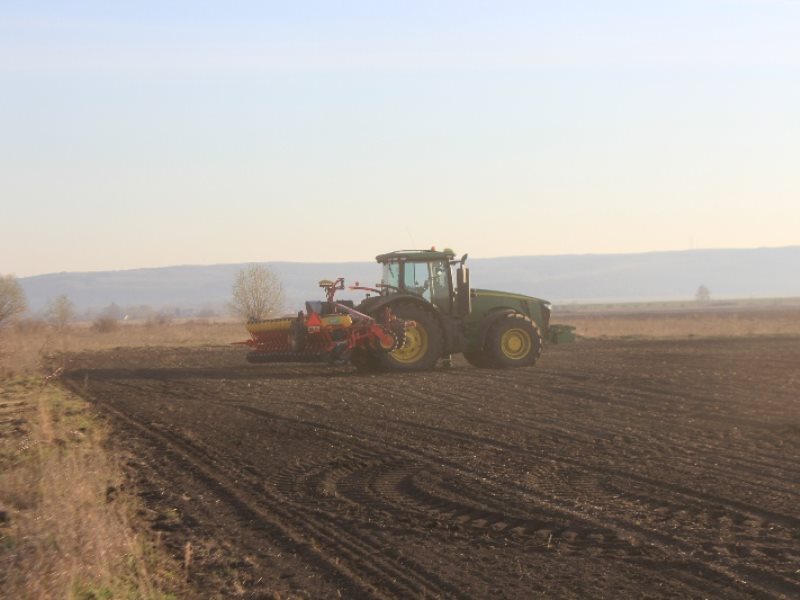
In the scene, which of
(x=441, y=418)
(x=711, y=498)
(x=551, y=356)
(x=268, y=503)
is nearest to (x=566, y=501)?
(x=711, y=498)

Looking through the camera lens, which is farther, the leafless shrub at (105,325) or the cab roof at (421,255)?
the leafless shrub at (105,325)

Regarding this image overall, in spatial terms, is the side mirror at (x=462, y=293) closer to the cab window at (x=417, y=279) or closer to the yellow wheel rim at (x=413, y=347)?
the cab window at (x=417, y=279)

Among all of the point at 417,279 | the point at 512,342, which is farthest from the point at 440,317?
the point at 512,342

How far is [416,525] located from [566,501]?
140 cm

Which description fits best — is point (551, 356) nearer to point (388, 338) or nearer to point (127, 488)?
point (388, 338)

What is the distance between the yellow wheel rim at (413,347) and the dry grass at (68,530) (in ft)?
33.4

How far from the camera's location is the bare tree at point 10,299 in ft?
97.3

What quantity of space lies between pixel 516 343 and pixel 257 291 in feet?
99.2

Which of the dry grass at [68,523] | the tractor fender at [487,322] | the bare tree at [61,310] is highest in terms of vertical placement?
the bare tree at [61,310]

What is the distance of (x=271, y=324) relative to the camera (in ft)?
71.6

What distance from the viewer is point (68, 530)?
22.3 feet

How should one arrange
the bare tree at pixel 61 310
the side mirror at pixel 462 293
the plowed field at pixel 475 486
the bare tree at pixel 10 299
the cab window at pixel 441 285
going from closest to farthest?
the plowed field at pixel 475 486 < the side mirror at pixel 462 293 < the cab window at pixel 441 285 < the bare tree at pixel 10 299 < the bare tree at pixel 61 310

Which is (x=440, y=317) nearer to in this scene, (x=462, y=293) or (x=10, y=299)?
(x=462, y=293)

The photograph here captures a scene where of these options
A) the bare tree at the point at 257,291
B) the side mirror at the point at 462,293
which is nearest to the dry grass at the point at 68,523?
the side mirror at the point at 462,293
